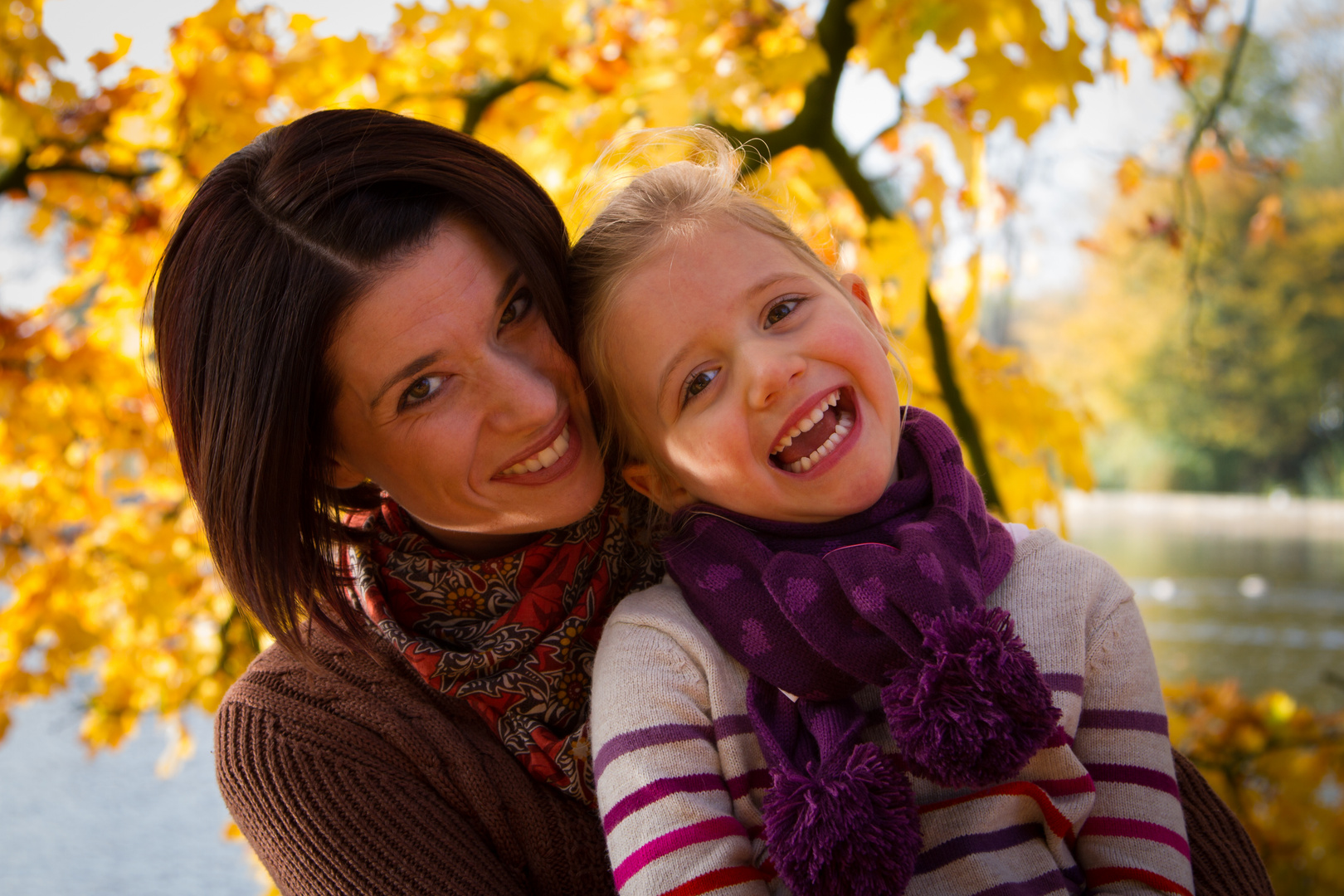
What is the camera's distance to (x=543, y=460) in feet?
3.61

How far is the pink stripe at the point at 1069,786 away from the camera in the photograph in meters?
0.97

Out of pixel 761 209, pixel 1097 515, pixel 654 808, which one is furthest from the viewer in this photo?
pixel 1097 515

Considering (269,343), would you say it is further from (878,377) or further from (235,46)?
(235,46)

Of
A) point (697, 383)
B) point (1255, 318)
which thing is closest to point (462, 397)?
point (697, 383)

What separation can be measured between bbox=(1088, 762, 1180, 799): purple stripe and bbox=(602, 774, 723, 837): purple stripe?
0.41m

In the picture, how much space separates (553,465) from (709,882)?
464mm

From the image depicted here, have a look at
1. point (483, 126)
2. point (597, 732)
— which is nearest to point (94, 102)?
point (483, 126)

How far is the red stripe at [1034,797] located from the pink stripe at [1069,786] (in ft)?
0.06

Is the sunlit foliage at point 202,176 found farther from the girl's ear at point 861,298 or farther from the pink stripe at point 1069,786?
the pink stripe at point 1069,786

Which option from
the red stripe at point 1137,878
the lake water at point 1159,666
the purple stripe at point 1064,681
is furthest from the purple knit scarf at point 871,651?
the lake water at point 1159,666

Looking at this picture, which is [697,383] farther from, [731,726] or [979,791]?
[979,791]

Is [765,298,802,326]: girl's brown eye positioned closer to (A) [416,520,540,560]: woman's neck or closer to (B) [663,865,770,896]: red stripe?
(A) [416,520,540,560]: woman's neck

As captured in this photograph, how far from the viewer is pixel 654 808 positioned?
36.6 inches

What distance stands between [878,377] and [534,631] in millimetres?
489
